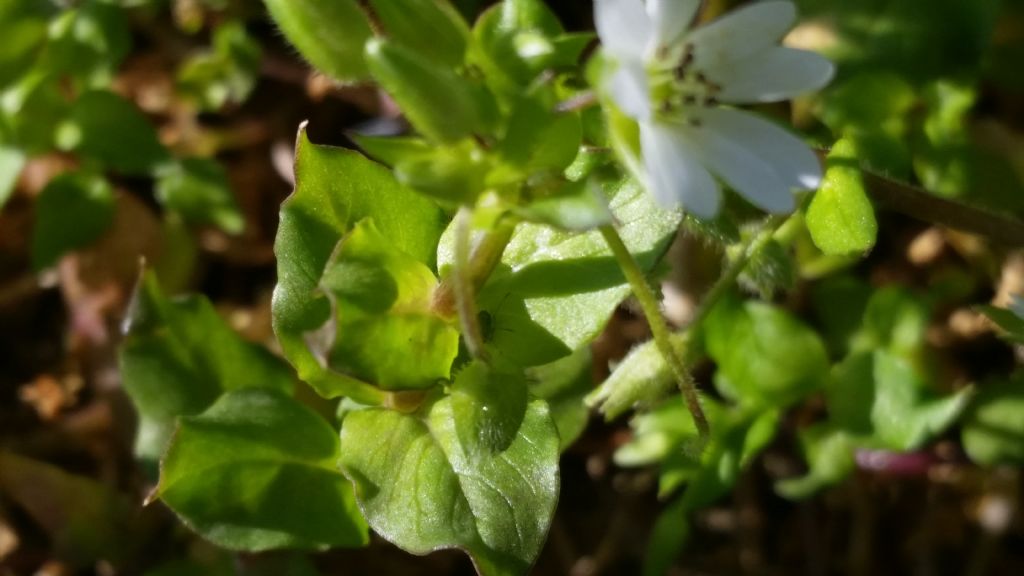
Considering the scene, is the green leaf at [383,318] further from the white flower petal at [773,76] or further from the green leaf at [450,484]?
the white flower petal at [773,76]

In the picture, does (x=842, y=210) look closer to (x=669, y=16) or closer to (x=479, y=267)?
(x=669, y=16)

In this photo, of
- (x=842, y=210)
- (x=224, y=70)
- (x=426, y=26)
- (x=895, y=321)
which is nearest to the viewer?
(x=426, y=26)

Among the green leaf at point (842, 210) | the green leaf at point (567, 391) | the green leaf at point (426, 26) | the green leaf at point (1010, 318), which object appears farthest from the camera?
the green leaf at point (567, 391)

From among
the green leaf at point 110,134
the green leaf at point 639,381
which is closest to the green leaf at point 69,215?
the green leaf at point 110,134

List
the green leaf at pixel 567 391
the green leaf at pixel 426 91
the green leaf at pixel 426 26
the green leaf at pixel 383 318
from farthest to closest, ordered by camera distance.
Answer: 1. the green leaf at pixel 567 391
2. the green leaf at pixel 383 318
3. the green leaf at pixel 426 26
4. the green leaf at pixel 426 91

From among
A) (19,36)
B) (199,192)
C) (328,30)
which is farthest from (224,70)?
(328,30)

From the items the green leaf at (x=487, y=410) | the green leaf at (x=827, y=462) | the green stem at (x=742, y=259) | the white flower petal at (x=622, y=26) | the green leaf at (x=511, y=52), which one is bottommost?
the green leaf at (x=827, y=462)

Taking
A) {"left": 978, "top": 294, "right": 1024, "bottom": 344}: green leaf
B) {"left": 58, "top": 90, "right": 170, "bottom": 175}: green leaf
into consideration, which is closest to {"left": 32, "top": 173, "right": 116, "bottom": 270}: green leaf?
{"left": 58, "top": 90, "right": 170, "bottom": 175}: green leaf
